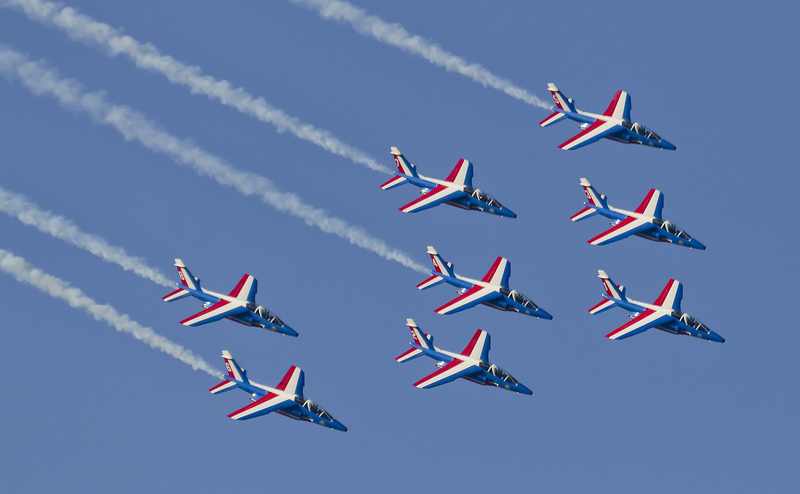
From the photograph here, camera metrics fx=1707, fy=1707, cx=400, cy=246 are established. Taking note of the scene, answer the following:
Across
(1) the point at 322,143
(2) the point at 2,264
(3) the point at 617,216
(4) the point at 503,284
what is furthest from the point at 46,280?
(3) the point at 617,216

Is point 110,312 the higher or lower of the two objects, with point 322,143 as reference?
lower

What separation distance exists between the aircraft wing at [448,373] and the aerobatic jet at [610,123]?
75.4 ft

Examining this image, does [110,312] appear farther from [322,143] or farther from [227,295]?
[322,143]

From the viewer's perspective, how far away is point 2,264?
14288cm

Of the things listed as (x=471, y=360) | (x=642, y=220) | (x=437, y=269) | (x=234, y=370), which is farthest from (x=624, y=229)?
(x=234, y=370)

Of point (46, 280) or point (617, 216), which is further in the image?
point (617, 216)

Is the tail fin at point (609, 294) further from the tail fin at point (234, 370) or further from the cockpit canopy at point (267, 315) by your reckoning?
the tail fin at point (234, 370)

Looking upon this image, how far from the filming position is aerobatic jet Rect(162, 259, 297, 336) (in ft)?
483

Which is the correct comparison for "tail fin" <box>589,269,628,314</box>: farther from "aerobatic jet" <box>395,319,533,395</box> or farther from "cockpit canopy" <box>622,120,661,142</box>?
"cockpit canopy" <box>622,120,661,142</box>

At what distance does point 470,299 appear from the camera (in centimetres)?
15112

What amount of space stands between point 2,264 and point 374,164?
33.5 meters

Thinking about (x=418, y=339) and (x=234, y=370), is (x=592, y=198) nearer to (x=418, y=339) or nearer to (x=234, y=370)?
(x=418, y=339)

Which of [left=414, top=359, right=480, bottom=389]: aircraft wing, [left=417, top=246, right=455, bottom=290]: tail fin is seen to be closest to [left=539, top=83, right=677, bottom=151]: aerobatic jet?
[left=417, top=246, right=455, bottom=290]: tail fin

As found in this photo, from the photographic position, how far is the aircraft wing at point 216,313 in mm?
145750
